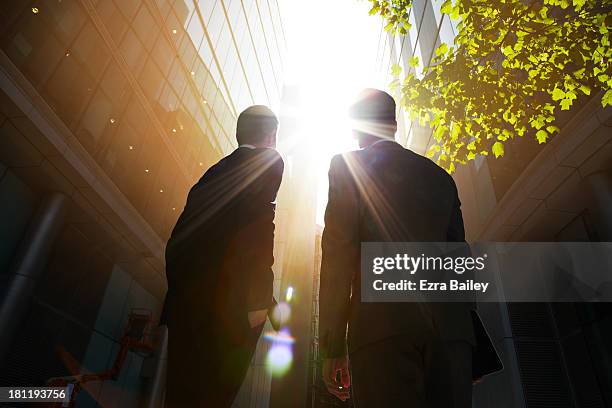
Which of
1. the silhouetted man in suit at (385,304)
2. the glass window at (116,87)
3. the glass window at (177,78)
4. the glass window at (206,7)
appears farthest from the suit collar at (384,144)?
the glass window at (206,7)

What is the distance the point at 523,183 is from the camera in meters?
7.56

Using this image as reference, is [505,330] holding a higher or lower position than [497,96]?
lower

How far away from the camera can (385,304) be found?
4.69 ft

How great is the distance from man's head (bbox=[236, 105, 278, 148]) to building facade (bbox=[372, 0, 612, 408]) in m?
5.93

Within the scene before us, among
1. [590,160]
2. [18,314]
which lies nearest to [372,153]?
[590,160]

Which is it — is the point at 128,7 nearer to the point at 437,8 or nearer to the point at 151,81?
the point at 151,81

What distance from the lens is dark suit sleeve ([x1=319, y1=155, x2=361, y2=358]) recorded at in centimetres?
156

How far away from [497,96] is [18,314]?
10.4 m

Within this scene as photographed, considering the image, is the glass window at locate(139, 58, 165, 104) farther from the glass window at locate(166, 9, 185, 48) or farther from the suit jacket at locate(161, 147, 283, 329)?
the suit jacket at locate(161, 147, 283, 329)

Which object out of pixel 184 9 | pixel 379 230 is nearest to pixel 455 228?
pixel 379 230

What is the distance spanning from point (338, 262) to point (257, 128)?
111 cm

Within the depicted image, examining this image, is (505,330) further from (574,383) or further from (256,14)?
(256,14)

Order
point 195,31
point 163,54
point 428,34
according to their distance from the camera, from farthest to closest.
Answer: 1. point 195,31
2. point 428,34
3. point 163,54

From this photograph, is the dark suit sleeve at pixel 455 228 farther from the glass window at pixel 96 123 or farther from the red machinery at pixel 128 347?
the red machinery at pixel 128 347
